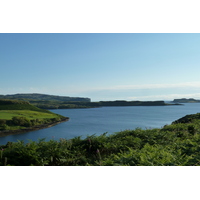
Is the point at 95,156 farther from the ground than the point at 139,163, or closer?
closer

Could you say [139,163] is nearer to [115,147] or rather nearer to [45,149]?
[115,147]

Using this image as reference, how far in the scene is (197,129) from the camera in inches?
368

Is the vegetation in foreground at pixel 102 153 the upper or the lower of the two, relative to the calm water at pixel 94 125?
upper

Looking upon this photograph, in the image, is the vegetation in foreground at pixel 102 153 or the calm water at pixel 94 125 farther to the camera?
the calm water at pixel 94 125

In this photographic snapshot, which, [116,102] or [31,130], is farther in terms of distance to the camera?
[116,102]

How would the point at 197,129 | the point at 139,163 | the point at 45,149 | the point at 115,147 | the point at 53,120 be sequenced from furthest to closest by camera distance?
the point at 53,120 → the point at 197,129 → the point at 115,147 → the point at 45,149 → the point at 139,163

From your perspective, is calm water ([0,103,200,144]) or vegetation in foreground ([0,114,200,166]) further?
calm water ([0,103,200,144])

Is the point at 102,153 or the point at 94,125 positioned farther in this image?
the point at 94,125

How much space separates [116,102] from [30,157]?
176706 millimetres

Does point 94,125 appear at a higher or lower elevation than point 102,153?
lower

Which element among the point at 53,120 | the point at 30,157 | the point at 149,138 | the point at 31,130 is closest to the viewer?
the point at 30,157

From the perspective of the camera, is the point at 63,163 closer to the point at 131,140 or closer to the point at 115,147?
the point at 115,147

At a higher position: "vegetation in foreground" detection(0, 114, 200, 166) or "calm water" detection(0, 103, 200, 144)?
"vegetation in foreground" detection(0, 114, 200, 166)

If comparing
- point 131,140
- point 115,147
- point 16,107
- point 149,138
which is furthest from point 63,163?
point 16,107
